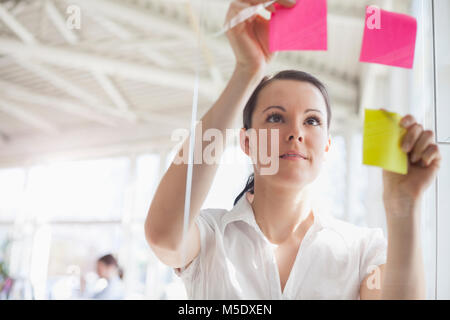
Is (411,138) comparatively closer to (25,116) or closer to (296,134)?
(296,134)

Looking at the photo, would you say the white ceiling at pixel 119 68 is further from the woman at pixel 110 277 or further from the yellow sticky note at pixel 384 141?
the woman at pixel 110 277

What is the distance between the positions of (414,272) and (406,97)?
20 cm

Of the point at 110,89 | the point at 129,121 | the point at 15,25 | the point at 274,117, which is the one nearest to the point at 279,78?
the point at 274,117

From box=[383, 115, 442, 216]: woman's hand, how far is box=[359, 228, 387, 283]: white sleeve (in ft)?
0.13

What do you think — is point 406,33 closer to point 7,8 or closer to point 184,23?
point 184,23

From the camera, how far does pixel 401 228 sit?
0.42m

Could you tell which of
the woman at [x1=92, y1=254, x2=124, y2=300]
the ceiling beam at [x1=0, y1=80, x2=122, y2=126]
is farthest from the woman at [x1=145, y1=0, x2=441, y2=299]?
the ceiling beam at [x1=0, y1=80, x2=122, y2=126]

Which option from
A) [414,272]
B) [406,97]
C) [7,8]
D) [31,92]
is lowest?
[414,272]

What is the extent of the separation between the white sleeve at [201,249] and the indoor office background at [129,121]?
0.02 metres

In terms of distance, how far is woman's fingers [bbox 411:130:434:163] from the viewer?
0.43m

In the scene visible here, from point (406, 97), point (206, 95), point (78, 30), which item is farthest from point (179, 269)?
point (78, 30)

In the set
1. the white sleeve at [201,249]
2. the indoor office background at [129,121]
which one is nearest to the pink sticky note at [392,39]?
the indoor office background at [129,121]

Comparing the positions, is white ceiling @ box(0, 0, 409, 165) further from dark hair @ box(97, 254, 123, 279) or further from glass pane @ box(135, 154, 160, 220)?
dark hair @ box(97, 254, 123, 279)

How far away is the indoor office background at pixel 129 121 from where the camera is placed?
452mm
